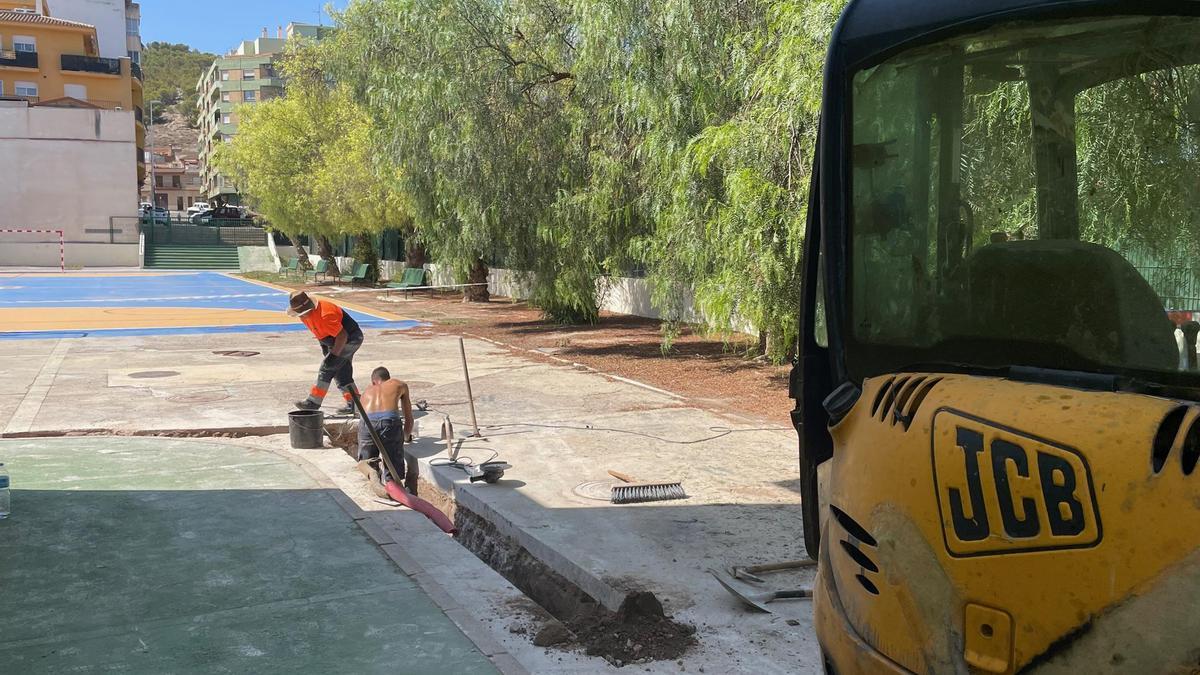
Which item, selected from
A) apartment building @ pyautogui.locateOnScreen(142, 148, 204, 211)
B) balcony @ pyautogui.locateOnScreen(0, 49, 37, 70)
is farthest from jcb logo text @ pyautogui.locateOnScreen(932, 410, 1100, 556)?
apartment building @ pyautogui.locateOnScreen(142, 148, 204, 211)

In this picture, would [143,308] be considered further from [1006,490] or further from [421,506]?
[1006,490]

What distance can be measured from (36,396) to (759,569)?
412 inches

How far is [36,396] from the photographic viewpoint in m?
12.9

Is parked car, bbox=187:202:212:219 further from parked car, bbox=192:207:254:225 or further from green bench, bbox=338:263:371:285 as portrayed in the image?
green bench, bbox=338:263:371:285

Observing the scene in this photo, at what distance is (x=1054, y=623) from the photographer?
222 cm

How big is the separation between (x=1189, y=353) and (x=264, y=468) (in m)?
7.92

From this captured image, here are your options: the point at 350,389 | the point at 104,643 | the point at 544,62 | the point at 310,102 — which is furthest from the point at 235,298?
the point at 104,643

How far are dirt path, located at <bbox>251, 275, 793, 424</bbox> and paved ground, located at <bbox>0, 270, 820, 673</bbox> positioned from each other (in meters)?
0.71

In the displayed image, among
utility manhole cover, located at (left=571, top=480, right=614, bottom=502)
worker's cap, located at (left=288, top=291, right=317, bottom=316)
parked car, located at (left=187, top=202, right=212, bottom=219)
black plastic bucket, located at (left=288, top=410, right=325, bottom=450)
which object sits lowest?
utility manhole cover, located at (left=571, top=480, right=614, bottom=502)

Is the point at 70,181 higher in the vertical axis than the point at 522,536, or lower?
higher

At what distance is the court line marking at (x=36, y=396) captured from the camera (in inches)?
429

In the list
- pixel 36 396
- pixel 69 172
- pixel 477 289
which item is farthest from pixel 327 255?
pixel 36 396

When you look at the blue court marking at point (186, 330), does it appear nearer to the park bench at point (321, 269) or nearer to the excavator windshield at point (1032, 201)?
the excavator windshield at point (1032, 201)

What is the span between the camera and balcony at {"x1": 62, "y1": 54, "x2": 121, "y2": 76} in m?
71.6
